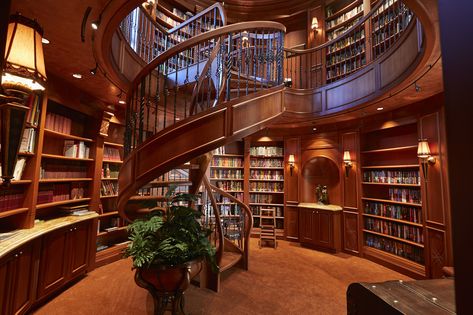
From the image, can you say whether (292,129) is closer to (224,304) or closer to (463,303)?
(224,304)

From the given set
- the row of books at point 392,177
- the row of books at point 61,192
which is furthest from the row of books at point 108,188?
the row of books at point 392,177

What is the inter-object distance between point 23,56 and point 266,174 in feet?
16.8

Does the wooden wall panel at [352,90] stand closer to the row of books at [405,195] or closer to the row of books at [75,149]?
the row of books at [405,195]

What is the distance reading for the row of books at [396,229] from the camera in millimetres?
3674

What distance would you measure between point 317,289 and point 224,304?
127 centimetres

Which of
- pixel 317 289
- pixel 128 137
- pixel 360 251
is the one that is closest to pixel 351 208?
pixel 360 251

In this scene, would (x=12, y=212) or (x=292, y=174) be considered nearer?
(x=12, y=212)

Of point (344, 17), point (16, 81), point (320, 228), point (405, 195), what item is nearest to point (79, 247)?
point (16, 81)

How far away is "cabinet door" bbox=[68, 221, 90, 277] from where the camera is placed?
3.02 meters

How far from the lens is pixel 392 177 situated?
13.4ft

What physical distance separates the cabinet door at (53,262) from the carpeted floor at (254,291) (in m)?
0.20

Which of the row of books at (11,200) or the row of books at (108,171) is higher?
the row of books at (108,171)

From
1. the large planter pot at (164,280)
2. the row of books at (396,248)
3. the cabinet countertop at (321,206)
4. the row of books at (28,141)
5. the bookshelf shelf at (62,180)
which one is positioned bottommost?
the row of books at (396,248)

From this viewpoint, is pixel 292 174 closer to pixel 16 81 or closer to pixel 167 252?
pixel 167 252
